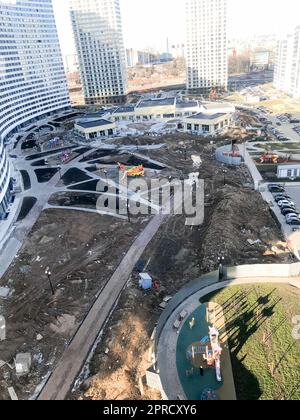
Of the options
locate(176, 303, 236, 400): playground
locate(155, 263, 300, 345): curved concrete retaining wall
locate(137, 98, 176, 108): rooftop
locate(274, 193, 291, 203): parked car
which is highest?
locate(137, 98, 176, 108): rooftop

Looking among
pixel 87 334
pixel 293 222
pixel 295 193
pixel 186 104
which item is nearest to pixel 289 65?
pixel 186 104

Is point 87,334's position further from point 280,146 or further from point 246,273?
point 280,146

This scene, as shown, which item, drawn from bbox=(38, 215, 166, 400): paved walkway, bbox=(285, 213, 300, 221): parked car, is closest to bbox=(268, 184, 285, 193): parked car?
bbox=(285, 213, 300, 221): parked car

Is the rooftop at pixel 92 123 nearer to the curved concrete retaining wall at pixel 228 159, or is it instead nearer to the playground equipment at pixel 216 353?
the curved concrete retaining wall at pixel 228 159

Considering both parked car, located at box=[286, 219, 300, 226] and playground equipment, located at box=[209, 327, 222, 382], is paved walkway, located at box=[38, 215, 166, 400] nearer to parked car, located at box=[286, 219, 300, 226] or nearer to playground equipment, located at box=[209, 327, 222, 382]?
playground equipment, located at box=[209, 327, 222, 382]
